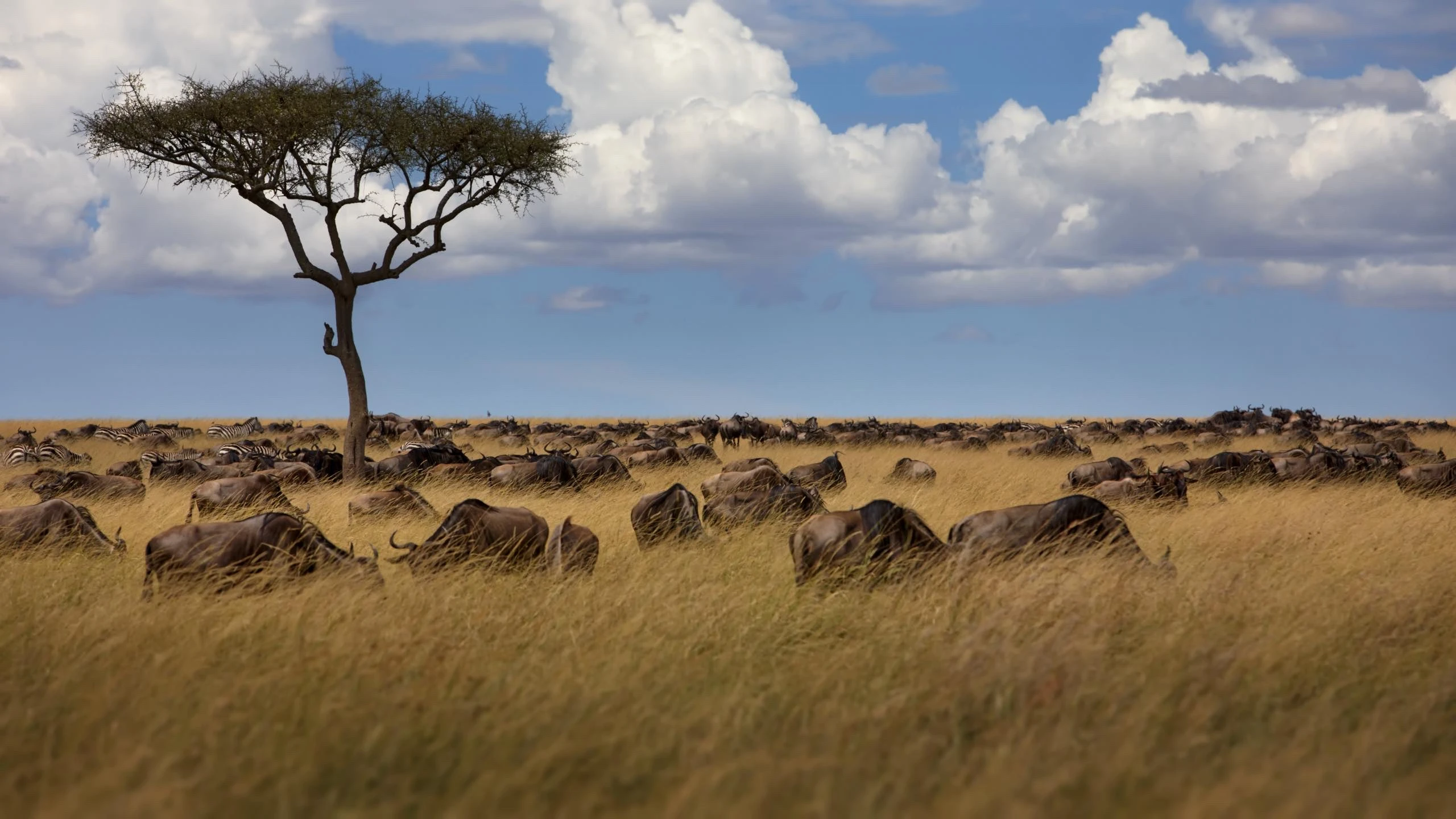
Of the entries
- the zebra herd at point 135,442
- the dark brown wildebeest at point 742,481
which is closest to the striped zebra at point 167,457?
the zebra herd at point 135,442

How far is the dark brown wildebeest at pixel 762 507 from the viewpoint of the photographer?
13680mm

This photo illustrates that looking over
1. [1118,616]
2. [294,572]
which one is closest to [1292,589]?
[1118,616]

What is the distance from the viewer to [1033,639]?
7.75 meters

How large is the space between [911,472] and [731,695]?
55.8 feet

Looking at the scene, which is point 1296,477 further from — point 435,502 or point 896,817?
point 896,817

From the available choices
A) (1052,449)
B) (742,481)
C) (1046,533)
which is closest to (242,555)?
(1046,533)

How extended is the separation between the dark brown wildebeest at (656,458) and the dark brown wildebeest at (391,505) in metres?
9.94

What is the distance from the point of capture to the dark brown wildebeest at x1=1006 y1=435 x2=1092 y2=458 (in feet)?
107

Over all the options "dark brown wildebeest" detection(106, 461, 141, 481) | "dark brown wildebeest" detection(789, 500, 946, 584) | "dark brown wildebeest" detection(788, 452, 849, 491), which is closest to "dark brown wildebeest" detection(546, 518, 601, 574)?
"dark brown wildebeest" detection(789, 500, 946, 584)

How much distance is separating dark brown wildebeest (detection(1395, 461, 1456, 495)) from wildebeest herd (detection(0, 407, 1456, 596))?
33 mm

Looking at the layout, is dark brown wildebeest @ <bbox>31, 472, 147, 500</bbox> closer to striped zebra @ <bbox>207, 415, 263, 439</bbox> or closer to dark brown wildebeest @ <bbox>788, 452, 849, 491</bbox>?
dark brown wildebeest @ <bbox>788, 452, 849, 491</bbox>

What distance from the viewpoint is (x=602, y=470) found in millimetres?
20828

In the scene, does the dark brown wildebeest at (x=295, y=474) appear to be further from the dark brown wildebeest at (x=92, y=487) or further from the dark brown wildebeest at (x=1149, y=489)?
the dark brown wildebeest at (x=1149, y=489)

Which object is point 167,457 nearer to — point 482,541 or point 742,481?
point 742,481
